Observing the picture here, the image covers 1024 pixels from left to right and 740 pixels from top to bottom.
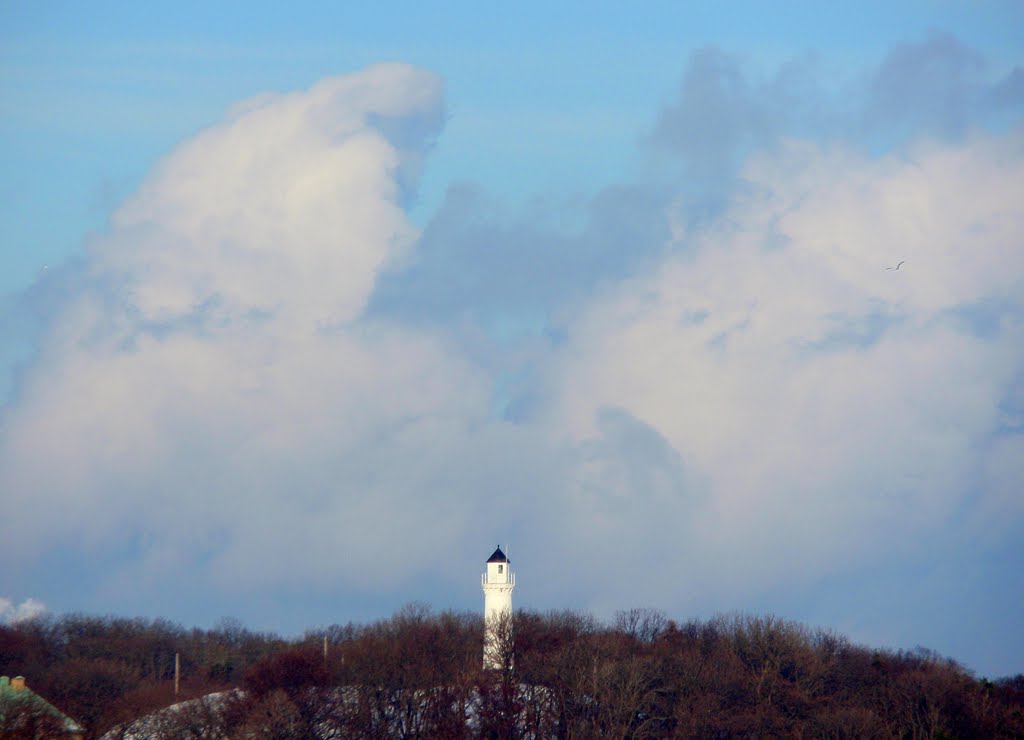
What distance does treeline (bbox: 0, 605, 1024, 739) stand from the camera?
297 ft

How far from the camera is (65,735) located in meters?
83.1

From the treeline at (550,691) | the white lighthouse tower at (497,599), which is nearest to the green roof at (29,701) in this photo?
the treeline at (550,691)

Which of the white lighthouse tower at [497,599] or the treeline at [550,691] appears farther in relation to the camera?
the white lighthouse tower at [497,599]

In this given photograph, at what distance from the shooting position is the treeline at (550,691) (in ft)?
297

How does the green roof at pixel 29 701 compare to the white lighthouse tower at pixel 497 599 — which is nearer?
the green roof at pixel 29 701

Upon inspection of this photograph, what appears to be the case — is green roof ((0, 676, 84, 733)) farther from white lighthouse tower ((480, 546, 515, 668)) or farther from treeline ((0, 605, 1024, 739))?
white lighthouse tower ((480, 546, 515, 668))

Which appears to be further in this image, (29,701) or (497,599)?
(497,599)

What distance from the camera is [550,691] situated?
9806 centimetres

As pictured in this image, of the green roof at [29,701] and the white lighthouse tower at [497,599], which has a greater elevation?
the white lighthouse tower at [497,599]

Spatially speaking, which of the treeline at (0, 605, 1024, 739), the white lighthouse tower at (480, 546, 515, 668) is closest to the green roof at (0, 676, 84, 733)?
the treeline at (0, 605, 1024, 739)

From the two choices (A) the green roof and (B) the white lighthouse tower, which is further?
(B) the white lighthouse tower

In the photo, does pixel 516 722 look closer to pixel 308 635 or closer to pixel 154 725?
pixel 154 725

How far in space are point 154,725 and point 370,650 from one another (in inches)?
822

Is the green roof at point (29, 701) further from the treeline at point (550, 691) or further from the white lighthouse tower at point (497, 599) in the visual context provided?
the white lighthouse tower at point (497, 599)
